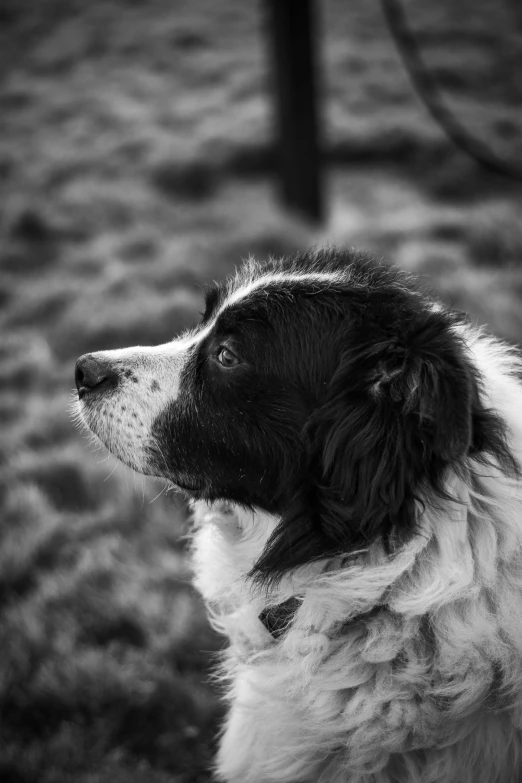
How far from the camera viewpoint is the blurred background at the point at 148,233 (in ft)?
8.53

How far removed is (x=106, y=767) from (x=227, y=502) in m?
1.03

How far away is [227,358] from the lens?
6.73 ft

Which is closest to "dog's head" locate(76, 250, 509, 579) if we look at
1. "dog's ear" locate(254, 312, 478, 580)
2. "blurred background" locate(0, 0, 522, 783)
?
"dog's ear" locate(254, 312, 478, 580)

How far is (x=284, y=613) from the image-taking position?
1937 millimetres

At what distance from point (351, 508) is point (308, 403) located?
343mm

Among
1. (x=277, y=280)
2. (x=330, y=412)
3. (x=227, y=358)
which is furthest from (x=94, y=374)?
(x=330, y=412)

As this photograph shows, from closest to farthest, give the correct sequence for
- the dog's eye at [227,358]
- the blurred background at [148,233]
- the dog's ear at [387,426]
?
the dog's ear at [387,426]
the dog's eye at [227,358]
the blurred background at [148,233]

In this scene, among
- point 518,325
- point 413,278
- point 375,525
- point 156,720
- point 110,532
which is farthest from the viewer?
point 518,325

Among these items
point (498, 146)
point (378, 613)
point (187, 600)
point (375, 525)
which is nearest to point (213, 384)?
point (375, 525)

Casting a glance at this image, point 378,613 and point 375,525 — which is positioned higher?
point 375,525

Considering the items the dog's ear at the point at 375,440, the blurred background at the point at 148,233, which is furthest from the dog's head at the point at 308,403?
the blurred background at the point at 148,233

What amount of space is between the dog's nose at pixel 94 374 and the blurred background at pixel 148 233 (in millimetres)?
1142

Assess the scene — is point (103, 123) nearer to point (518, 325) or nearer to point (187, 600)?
point (518, 325)

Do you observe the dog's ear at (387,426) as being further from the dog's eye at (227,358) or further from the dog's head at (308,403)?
the dog's eye at (227,358)
